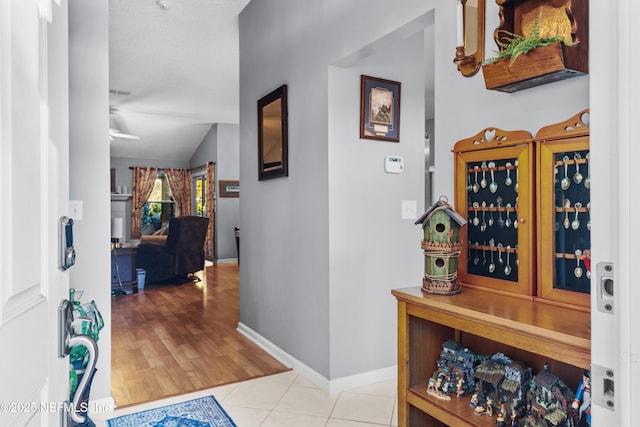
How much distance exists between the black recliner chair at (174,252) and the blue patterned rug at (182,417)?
13.6ft

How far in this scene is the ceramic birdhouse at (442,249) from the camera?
150cm

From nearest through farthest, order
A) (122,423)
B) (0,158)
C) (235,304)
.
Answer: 1. (0,158)
2. (122,423)
3. (235,304)

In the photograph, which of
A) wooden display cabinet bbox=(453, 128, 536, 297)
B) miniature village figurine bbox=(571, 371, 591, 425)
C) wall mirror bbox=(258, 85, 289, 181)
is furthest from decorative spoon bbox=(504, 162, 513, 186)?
wall mirror bbox=(258, 85, 289, 181)

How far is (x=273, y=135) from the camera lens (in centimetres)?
339

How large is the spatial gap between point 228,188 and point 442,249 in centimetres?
803

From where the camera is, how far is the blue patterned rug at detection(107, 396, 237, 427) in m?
2.31

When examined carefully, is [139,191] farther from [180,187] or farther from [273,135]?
[273,135]

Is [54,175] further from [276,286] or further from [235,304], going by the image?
[235,304]

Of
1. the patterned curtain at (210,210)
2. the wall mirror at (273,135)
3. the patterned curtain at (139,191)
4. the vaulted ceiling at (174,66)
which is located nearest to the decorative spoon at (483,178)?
the wall mirror at (273,135)

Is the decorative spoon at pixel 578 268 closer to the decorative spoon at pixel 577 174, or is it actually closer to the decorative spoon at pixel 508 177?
the decorative spoon at pixel 577 174

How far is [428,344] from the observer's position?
5.19 feet

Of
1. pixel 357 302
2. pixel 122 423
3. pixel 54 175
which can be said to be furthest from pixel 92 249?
pixel 54 175

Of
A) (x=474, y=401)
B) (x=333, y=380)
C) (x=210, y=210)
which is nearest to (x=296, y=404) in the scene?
(x=333, y=380)

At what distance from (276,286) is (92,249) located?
1.36 meters
